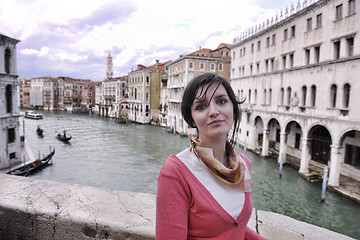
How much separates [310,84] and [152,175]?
9797 millimetres

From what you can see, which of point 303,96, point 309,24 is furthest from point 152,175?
point 309,24

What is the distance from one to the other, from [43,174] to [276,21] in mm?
16924

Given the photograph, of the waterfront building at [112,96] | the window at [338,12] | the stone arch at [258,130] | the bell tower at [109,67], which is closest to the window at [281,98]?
the stone arch at [258,130]

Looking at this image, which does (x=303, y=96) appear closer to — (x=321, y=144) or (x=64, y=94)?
(x=321, y=144)

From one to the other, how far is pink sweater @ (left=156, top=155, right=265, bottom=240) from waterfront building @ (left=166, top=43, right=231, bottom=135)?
23.0m

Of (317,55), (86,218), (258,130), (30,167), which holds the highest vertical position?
(317,55)

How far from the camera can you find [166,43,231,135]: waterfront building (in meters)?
27.0

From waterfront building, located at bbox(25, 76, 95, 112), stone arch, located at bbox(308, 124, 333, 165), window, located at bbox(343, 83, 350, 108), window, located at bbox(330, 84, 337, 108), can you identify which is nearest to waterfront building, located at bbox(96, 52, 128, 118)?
waterfront building, located at bbox(25, 76, 95, 112)

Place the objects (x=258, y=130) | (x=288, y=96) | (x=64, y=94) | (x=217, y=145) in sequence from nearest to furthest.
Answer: (x=217, y=145) → (x=288, y=96) → (x=258, y=130) → (x=64, y=94)

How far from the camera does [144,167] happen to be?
15.9 m

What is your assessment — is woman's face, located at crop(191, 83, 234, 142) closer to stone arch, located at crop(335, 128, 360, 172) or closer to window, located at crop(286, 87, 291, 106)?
stone arch, located at crop(335, 128, 360, 172)

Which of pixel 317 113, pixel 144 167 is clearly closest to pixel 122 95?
pixel 144 167

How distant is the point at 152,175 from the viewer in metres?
14.3

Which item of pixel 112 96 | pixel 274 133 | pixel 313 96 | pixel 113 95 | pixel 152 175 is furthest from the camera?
pixel 112 96
